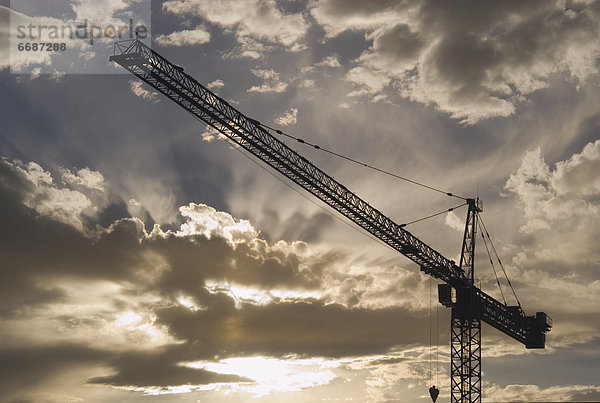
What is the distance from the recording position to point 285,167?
87.3m

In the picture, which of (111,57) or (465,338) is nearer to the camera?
(111,57)

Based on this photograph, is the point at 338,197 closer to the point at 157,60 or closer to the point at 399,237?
the point at 399,237

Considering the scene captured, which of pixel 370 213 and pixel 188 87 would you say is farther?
pixel 370 213

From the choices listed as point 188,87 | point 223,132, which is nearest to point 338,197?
point 223,132

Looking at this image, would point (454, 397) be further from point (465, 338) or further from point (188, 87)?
point (188, 87)

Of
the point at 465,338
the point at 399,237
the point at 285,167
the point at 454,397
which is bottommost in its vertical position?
the point at 454,397

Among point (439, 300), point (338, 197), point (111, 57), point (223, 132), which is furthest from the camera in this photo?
point (439, 300)

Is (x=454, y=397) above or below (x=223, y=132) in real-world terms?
below

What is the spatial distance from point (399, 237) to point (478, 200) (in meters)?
16.9

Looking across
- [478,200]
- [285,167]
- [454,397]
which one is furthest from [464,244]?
[285,167]

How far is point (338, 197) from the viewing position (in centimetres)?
9194

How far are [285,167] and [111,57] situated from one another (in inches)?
982

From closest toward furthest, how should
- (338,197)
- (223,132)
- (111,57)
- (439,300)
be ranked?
(111,57) < (223,132) < (338,197) < (439,300)

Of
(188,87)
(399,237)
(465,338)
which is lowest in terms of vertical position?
(465,338)
